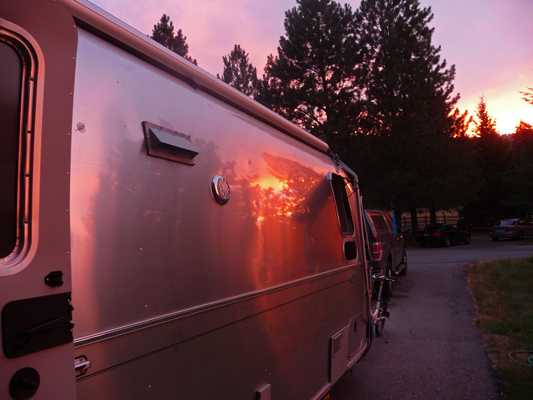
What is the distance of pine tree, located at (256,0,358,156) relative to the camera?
24.0m

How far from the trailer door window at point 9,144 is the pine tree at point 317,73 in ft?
74.8

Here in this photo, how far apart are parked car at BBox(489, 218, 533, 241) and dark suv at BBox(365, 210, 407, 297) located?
57.8 ft

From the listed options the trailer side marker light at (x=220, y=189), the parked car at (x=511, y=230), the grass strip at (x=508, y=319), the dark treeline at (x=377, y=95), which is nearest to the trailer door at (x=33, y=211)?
the trailer side marker light at (x=220, y=189)

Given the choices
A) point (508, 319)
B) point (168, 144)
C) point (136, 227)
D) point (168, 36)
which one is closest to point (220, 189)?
point (168, 144)

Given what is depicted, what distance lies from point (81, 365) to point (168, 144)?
993 millimetres

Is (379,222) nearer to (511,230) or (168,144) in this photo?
(168,144)

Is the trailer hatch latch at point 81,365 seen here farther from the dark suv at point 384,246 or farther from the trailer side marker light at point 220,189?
the dark suv at point 384,246

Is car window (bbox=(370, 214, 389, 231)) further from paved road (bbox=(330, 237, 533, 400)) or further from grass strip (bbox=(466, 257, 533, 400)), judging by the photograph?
grass strip (bbox=(466, 257, 533, 400))

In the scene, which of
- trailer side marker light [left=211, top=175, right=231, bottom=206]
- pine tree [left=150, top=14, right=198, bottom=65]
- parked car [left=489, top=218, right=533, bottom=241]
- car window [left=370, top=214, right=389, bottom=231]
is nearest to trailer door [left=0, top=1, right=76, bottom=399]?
trailer side marker light [left=211, top=175, right=231, bottom=206]

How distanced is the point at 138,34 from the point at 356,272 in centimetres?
328

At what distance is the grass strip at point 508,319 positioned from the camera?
15.9 feet

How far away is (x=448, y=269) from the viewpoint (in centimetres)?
1380

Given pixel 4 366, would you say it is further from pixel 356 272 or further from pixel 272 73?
pixel 272 73

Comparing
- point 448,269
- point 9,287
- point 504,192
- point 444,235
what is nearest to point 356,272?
point 9,287
